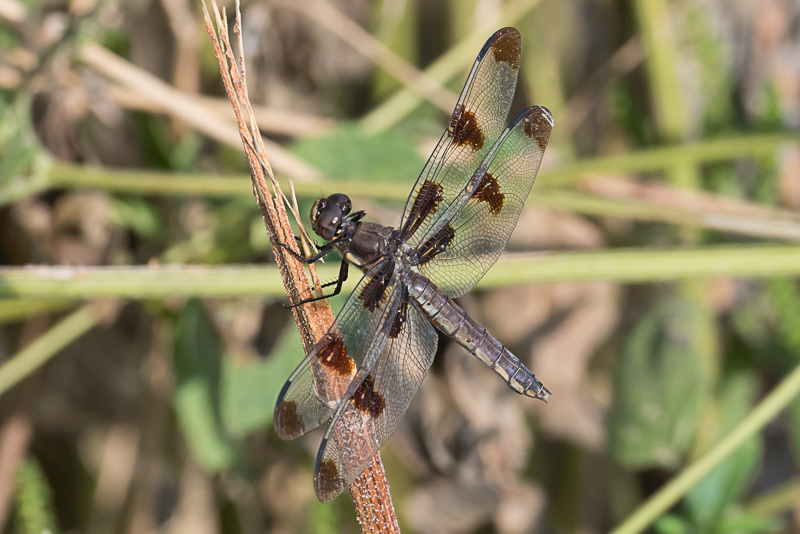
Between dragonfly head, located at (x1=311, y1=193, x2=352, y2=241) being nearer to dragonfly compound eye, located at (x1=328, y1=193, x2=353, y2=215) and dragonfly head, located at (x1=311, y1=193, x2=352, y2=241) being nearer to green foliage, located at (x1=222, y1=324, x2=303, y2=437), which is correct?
dragonfly compound eye, located at (x1=328, y1=193, x2=353, y2=215)

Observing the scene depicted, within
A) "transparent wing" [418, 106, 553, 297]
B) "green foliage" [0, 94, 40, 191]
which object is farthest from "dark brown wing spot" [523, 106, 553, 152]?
"green foliage" [0, 94, 40, 191]

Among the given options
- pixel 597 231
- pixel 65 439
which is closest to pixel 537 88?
pixel 597 231

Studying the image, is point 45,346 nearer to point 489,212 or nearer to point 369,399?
point 369,399

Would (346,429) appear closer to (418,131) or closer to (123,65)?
(123,65)

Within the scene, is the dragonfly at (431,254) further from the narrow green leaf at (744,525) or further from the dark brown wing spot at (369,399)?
the narrow green leaf at (744,525)

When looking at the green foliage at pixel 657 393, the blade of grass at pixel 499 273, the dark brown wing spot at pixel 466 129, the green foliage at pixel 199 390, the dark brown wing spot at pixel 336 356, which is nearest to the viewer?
the dark brown wing spot at pixel 336 356

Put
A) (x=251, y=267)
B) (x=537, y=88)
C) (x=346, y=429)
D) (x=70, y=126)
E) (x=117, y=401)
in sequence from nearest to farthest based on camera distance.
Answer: (x=346, y=429)
(x=251, y=267)
(x=70, y=126)
(x=117, y=401)
(x=537, y=88)

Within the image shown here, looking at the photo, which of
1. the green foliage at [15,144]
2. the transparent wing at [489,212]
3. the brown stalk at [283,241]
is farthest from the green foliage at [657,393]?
the green foliage at [15,144]
